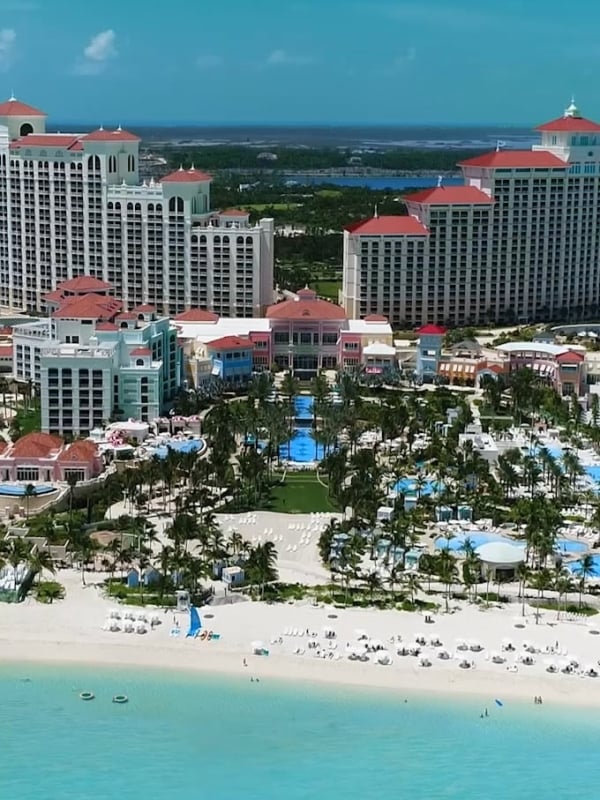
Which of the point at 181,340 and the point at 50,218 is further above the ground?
the point at 50,218

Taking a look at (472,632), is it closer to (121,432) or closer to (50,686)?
(50,686)

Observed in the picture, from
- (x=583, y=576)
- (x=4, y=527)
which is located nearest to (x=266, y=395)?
(x=4, y=527)

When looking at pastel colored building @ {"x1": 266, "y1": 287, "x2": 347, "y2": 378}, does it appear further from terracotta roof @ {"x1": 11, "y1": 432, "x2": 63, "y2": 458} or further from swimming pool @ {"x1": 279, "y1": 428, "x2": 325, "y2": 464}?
terracotta roof @ {"x1": 11, "y1": 432, "x2": 63, "y2": 458}

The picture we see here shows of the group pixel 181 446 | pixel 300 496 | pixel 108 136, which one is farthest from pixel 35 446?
pixel 108 136

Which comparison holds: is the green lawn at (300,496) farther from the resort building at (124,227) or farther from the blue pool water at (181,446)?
the resort building at (124,227)

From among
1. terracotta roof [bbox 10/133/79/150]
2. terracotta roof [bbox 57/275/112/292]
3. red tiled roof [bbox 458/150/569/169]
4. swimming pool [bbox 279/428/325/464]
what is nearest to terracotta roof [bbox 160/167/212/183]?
terracotta roof [bbox 10/133/79/150]
